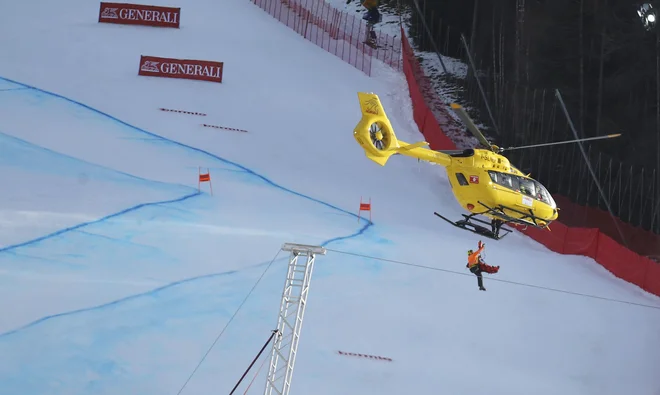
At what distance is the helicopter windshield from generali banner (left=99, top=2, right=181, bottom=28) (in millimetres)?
18487

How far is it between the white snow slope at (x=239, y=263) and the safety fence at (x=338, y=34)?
422cm

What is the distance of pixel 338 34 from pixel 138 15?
7.52 meters

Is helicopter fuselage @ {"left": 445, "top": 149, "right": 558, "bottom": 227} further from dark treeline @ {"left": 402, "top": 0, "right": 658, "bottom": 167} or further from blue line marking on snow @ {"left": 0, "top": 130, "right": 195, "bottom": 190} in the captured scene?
dark treeline @ {"left": 402, "top": 0, "right": 658, "bottom": 167}

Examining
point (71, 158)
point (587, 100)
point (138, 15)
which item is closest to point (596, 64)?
point (587, 100)

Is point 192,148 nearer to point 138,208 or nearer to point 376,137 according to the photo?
point 138,208

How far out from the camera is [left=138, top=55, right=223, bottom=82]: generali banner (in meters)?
30.9

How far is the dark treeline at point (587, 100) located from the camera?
98.5ft

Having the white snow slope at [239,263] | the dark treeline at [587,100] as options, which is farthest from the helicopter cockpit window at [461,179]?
the dark treeline at [587,100]

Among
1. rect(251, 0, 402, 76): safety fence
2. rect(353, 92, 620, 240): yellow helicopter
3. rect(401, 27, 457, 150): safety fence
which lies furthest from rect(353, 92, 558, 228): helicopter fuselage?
rect(251, 0, 402, 76): safety fence

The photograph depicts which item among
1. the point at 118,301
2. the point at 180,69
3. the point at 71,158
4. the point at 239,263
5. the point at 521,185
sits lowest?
the point at 118,301

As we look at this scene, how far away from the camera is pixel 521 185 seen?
1922 cm

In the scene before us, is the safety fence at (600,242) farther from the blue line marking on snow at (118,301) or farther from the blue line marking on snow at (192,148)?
the blue line marking on snow at (118,301)

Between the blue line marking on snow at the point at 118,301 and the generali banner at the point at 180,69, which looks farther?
the generali banner at the point at 180,69

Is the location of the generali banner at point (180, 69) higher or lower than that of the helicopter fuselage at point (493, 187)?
higher
